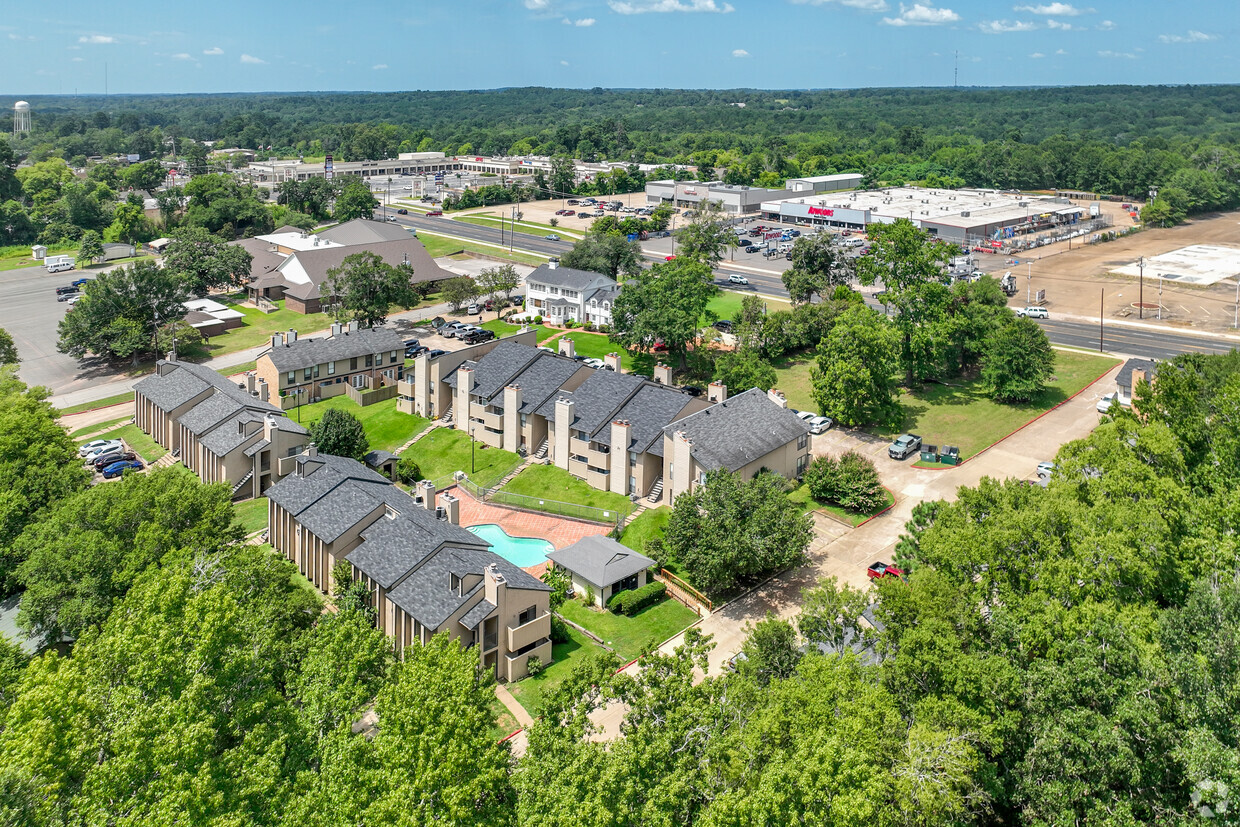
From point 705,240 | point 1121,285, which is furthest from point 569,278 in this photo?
point 1121,285

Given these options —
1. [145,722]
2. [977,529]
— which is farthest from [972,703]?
[145,722]

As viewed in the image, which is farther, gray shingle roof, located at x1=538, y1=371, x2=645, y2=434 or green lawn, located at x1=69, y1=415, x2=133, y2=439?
green lawn, located at x1=69, y1=415, x2=133, y2=439

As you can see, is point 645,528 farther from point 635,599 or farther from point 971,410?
point 971,410

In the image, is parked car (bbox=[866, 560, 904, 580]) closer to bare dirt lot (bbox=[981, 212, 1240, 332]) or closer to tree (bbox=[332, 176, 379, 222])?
bare dirt lot (bbox=[981, 212, 1240, 332])

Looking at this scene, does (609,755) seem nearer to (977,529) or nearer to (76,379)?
(977,529)

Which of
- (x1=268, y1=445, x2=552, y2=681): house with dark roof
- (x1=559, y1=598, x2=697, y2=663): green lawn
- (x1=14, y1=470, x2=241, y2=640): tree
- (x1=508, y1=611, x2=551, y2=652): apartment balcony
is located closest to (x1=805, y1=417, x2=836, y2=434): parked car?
(x1=559, y1=598, x2=697, y2=663): green lawn

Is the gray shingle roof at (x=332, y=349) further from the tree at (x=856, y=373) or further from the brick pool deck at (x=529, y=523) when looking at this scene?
the tree at (x=856, y=373)

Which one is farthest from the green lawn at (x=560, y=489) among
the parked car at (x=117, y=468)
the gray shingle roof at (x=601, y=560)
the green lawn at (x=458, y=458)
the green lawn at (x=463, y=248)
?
the green lawn at (x=463, y=248)
